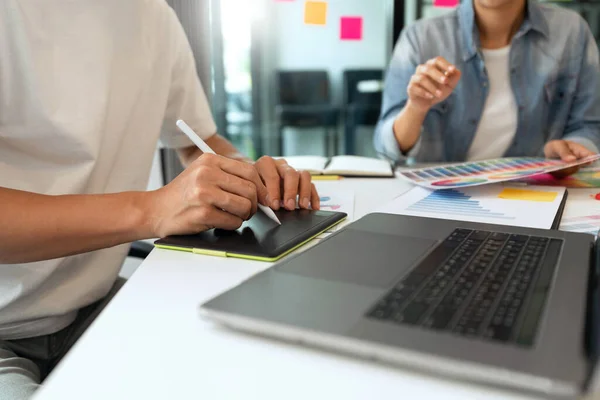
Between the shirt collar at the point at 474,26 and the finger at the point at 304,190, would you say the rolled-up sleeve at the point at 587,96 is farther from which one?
the finger at the point at 304,190

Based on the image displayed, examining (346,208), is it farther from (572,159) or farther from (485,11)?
(485,11)

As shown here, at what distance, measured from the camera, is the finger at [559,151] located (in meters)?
1.06

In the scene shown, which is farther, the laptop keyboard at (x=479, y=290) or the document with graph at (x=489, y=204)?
the document with graph at (x=489, y=204)

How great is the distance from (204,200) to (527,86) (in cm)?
106

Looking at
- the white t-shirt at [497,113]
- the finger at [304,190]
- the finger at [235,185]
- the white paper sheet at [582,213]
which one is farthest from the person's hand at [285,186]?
the white t-shirt at [497,113]

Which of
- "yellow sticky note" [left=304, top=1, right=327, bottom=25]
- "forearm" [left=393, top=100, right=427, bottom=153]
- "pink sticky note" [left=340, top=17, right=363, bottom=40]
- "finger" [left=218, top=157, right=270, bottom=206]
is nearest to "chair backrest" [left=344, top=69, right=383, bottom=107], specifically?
"pink sticky note" [left=340, top=17, right=363, bottom=40]

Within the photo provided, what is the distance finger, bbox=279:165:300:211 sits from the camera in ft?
2.47

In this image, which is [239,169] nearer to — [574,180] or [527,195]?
[527,195]

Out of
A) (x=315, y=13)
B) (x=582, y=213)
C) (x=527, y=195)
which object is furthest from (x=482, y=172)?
(x=315, y=13)

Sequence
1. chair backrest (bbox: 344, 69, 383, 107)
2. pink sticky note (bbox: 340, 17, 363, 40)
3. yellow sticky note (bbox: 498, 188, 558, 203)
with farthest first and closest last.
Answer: chair backrest (bbox: 344, 69, 383, 107)
pink sticky note (bbox: 340, 17, 363, 40)
yellow sticky note (bbox: 498, 188, 558, 203)

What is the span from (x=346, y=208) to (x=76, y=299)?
405 millimetres

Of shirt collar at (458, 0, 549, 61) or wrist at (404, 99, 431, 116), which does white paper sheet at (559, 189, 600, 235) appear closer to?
wrist at (404, 99, 431, 116)

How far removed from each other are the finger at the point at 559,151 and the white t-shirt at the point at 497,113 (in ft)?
0.86

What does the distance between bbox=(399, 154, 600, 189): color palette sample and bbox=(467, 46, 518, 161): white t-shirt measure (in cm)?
34
